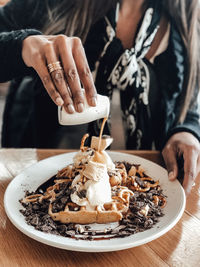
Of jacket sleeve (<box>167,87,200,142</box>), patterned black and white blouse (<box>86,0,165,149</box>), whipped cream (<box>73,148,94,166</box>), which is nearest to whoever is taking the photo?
whipped cream (<box>73,148,94,166</box>)

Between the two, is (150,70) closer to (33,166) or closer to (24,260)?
(33,166)

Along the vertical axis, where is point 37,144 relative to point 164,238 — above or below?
below

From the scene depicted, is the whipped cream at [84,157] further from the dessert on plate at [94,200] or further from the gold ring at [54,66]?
the gold ring at [54,66]

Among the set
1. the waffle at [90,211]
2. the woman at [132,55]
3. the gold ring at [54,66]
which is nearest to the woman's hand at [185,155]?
the waffle at [90,211]

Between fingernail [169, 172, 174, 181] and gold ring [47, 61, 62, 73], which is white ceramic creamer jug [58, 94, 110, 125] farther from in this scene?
fingernail [169, 172, 174, 181]

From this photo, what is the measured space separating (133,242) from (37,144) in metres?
1.42

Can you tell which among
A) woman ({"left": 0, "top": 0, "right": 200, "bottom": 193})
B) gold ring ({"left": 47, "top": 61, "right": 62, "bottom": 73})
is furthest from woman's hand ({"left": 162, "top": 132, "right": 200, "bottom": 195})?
gold ring ({"left": 47, "top": 61, "right": 62, "bottom": 73})

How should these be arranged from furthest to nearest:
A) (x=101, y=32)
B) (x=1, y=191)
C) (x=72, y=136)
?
(x=72, y=136) < (x=101, y=32) < (x=1, y=191)

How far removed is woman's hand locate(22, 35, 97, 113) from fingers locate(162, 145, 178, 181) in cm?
47

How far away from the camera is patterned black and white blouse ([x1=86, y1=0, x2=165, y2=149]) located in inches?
75.4

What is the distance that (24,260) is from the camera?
879mm

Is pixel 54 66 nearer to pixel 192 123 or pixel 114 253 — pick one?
pixel 114 253

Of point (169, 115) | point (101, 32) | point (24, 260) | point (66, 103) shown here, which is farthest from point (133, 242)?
point (101, 32)

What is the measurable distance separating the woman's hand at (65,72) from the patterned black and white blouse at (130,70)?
0.73m
